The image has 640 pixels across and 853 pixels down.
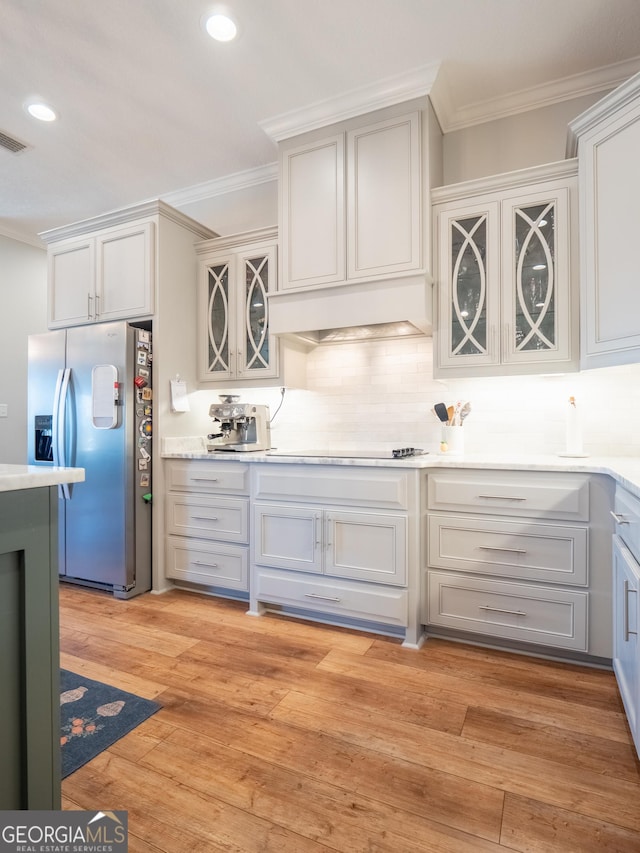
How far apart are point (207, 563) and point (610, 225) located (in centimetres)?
275

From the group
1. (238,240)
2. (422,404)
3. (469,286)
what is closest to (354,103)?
(238,240)

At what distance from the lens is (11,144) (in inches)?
121

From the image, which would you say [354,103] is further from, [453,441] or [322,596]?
[322,596]

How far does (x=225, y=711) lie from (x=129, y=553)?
4.79 feet

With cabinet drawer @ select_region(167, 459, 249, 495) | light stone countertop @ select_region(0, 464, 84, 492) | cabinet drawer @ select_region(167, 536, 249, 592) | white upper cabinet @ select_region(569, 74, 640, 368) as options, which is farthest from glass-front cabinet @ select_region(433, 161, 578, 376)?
light stone countertop @ select_region(0, 464, 84, 492)

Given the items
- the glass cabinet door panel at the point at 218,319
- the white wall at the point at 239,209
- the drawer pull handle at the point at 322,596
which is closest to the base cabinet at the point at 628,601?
the drawer pull handle at the point at 322,596

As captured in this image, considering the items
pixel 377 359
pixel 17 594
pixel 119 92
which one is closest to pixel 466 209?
pixel 377 359

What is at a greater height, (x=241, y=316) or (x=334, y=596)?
(x=241, y=316)

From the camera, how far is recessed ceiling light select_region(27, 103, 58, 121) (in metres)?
2.71

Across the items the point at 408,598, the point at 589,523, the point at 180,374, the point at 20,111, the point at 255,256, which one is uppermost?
the point at 20,111

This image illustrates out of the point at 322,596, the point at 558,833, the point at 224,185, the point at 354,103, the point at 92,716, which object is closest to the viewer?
the point at 558,833

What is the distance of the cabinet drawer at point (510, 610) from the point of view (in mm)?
2053

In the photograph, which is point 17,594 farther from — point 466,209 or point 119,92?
point 119,92

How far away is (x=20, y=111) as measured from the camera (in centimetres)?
276
